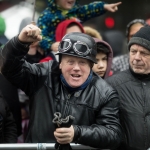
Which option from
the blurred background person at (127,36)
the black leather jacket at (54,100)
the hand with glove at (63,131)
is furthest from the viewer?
the blurred background person at (127,36)

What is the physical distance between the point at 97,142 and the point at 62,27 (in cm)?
157

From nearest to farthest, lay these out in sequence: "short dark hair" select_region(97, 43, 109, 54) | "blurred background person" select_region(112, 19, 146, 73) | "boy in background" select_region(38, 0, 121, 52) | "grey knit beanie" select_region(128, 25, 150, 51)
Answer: "grey knit beanie" select_region(128, 25, 150, 51) → "short dark hair" select_region(97, 43, 109, 54) → "boy in background" select_region(38, 0, 121, 52) → "blurred background person" select_region(112, 19, 146, 73)

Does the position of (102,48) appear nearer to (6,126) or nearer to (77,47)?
(77,47)

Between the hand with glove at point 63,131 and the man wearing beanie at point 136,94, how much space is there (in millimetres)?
660

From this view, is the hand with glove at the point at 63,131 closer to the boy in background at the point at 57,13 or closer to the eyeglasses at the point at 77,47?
the eyeglasses at the point at 77,47

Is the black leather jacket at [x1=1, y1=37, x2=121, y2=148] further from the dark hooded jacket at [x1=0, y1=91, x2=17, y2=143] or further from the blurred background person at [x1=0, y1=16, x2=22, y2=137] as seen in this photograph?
the blurred background person at [x1=0, y1=16, x2=22, y2=137]

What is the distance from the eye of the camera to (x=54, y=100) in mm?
3172

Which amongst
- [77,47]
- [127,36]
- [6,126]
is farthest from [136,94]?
[127,36]

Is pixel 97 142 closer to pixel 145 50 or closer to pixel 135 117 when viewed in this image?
pixel 135 117

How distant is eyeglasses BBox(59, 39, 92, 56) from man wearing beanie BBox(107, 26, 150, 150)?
1.49 feet

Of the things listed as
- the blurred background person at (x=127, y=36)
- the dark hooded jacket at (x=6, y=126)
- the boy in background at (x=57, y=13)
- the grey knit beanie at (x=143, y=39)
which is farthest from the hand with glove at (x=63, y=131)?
the blurred background person at (x=127, y=36)

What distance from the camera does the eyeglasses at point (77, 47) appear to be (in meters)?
3.10

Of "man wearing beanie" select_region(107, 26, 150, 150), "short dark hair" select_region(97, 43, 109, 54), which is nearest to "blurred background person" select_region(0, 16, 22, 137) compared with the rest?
"short dark hair" select_region(97, 43, 109, 54)

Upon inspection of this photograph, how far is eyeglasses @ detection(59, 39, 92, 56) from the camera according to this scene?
3100 mm
